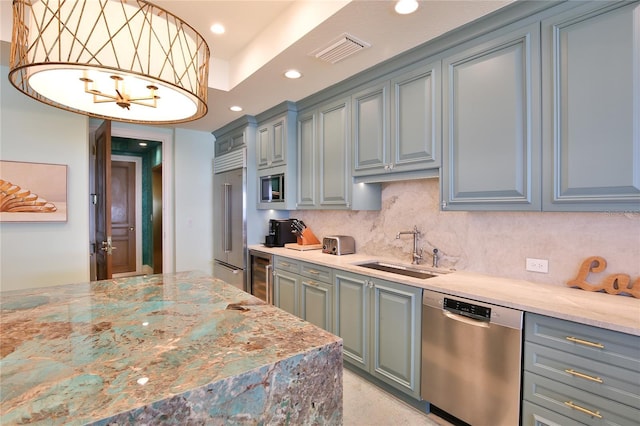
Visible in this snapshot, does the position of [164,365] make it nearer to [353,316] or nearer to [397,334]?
[397,334]

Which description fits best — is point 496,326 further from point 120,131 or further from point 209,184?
point 120,131

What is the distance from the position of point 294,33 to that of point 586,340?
7.93 ft

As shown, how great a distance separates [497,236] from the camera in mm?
2207

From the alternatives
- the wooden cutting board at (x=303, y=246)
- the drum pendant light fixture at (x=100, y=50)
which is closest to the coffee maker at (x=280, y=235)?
the wooden cutting board at (x=303, y=246)

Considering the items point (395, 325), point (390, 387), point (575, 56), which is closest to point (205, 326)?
point (395, 325)

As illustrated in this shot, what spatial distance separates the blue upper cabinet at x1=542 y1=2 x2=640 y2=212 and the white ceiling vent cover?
1.09 metres

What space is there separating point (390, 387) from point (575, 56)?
7.64ft

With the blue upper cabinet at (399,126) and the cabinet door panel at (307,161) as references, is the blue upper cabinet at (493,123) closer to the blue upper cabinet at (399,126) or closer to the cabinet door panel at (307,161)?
the blue upper cabinet at (399,126)

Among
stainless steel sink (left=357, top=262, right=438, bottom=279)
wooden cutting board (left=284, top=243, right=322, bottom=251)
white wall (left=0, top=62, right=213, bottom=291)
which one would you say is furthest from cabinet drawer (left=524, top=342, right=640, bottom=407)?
white wall (left=0, top=62, right=213, bottom=291)

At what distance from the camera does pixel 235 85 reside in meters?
3.06

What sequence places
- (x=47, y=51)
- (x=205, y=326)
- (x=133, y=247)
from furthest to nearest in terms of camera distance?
(x=133, y=247) → (x=205, y=326) → (x=47, y=51)

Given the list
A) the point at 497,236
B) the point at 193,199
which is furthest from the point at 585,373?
the point at 193,199

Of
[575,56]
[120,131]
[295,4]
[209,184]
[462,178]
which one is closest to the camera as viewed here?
[575,56]

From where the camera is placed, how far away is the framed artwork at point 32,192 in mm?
2758
